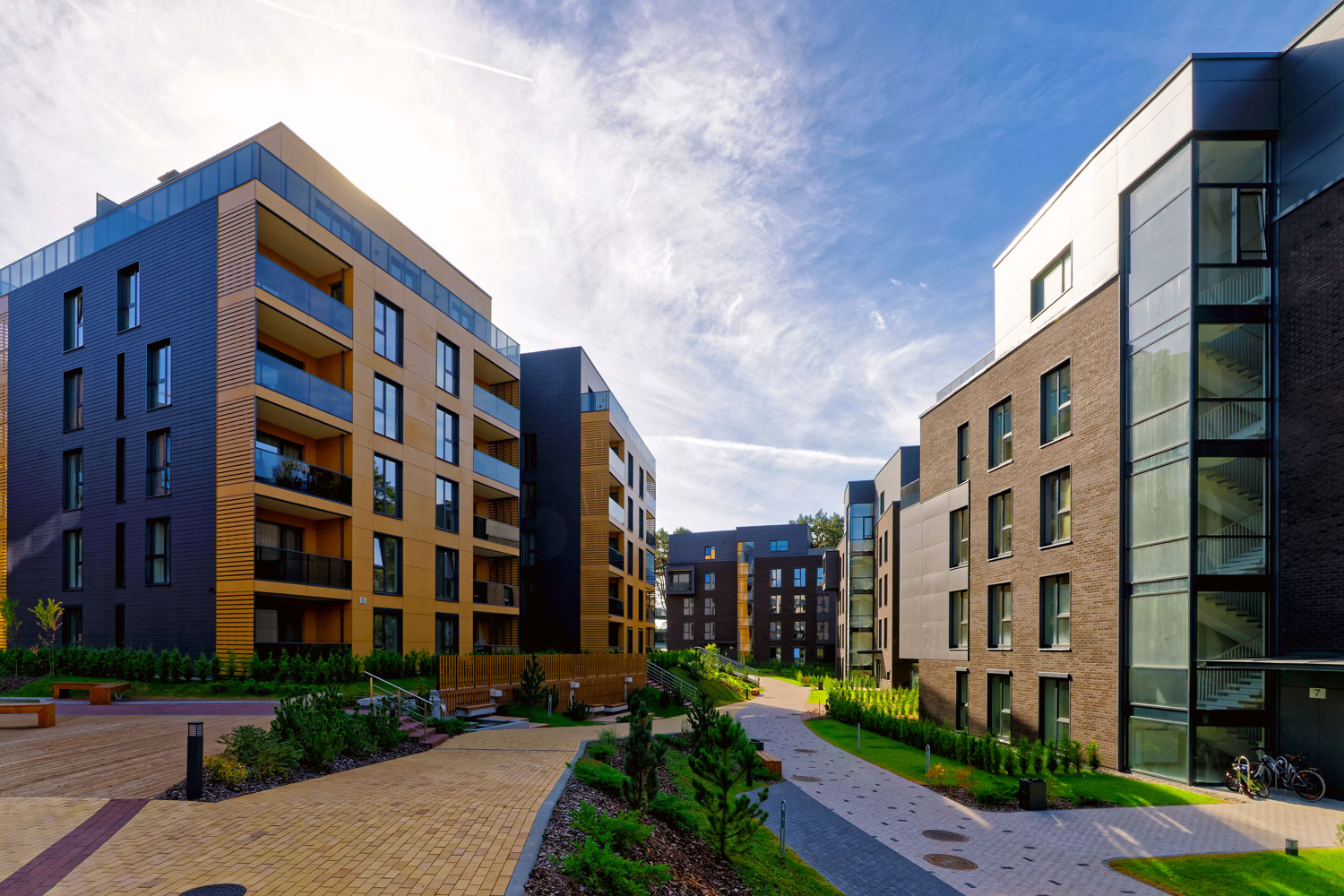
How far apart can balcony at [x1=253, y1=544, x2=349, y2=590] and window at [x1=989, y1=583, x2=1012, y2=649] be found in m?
21.1

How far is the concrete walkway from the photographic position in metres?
11.6

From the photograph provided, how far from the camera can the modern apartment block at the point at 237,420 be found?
2120cm

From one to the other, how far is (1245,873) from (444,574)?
26.1 meters

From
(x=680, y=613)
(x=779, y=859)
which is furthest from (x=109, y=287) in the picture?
(x=680, y=613)

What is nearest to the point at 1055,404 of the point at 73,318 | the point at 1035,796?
the point at 1035,796

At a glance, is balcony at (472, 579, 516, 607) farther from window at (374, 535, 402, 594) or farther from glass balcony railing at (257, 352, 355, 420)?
glass balcony railing at (257, 352, 355, 420)

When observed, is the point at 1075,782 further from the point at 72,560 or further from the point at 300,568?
the point at 72,560

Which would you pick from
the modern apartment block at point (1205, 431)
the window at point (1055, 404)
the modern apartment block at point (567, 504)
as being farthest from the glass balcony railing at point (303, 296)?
the modern apartment block at point (1205, 431)

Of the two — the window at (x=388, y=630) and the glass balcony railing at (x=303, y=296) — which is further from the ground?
the glass balcony railing at (x=303, y=296)

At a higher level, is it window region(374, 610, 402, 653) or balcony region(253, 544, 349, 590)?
balcony region(253, 544, 349, 590)

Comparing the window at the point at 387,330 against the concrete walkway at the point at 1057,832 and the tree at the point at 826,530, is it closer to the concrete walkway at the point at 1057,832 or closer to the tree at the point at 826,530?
the concrete walkway at the point at 1057,832

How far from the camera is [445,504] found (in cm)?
3061

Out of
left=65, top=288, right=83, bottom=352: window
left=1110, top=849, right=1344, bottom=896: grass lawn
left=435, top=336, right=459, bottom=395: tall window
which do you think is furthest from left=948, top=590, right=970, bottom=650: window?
left=65, top=288, right=83, bottom=352: window

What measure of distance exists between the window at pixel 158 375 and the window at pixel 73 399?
4.55 m
